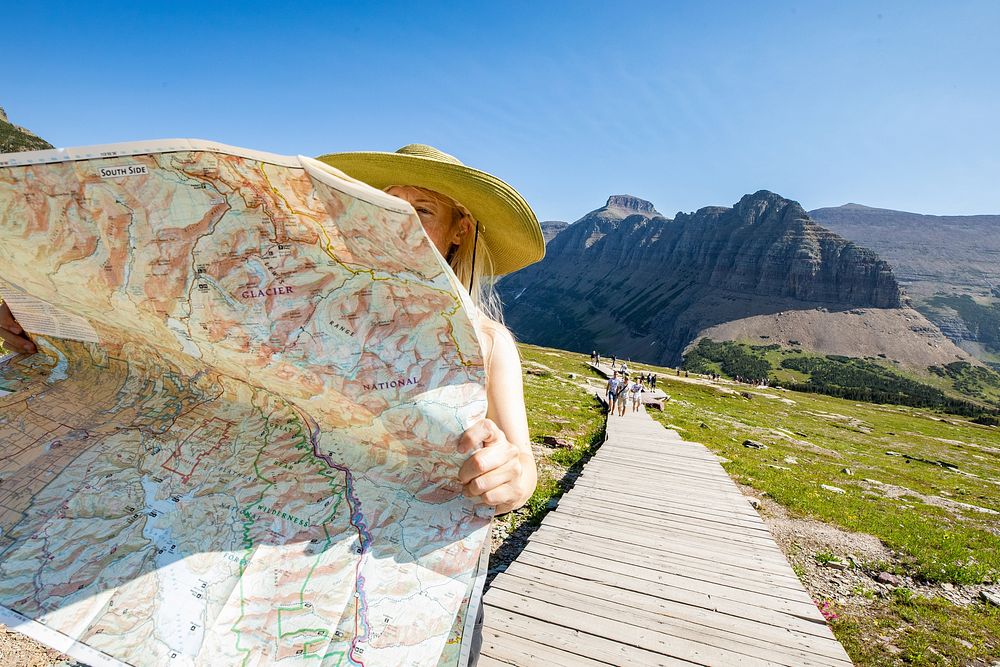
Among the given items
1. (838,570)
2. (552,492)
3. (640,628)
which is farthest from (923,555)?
(640,628)

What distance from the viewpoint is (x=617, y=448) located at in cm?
1415

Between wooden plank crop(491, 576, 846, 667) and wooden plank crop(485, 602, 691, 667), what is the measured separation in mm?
390

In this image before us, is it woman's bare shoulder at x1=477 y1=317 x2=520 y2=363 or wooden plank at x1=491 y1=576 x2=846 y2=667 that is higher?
woman's bare shoulder at x1=477 y1=317 x2=520 y2=363

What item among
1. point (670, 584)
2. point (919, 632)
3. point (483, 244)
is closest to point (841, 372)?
point (919, 632)

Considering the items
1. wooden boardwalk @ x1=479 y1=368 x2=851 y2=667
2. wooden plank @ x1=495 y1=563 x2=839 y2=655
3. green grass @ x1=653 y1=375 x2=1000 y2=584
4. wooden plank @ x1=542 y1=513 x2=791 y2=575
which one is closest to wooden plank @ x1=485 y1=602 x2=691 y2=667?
wooden boardwalk @ x1=479 y1=368 x2=851 y2=667

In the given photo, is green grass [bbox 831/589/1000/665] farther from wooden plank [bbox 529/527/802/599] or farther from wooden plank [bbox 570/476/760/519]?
wooden plank [bbox 570/476/760/519]

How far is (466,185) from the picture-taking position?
106 inches

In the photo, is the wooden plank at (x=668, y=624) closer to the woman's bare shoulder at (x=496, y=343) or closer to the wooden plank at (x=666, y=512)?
the wooden plank at (x=666, y=512)

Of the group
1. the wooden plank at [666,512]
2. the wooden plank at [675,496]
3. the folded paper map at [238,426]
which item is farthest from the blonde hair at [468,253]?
the wooden plank at [675,496]

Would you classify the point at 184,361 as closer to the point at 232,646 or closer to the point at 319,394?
the point at 319,394

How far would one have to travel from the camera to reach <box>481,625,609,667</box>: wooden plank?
462 cm

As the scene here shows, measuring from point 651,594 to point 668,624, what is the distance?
0.61 meters

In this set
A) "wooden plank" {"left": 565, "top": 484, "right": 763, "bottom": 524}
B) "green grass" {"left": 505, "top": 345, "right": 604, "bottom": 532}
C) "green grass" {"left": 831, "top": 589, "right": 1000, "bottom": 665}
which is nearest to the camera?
"green grass" {"left": 831, "top": 589, "right": 1000, "bottom": 665}

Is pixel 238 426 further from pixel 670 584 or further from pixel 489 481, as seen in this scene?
pixel 670 584
